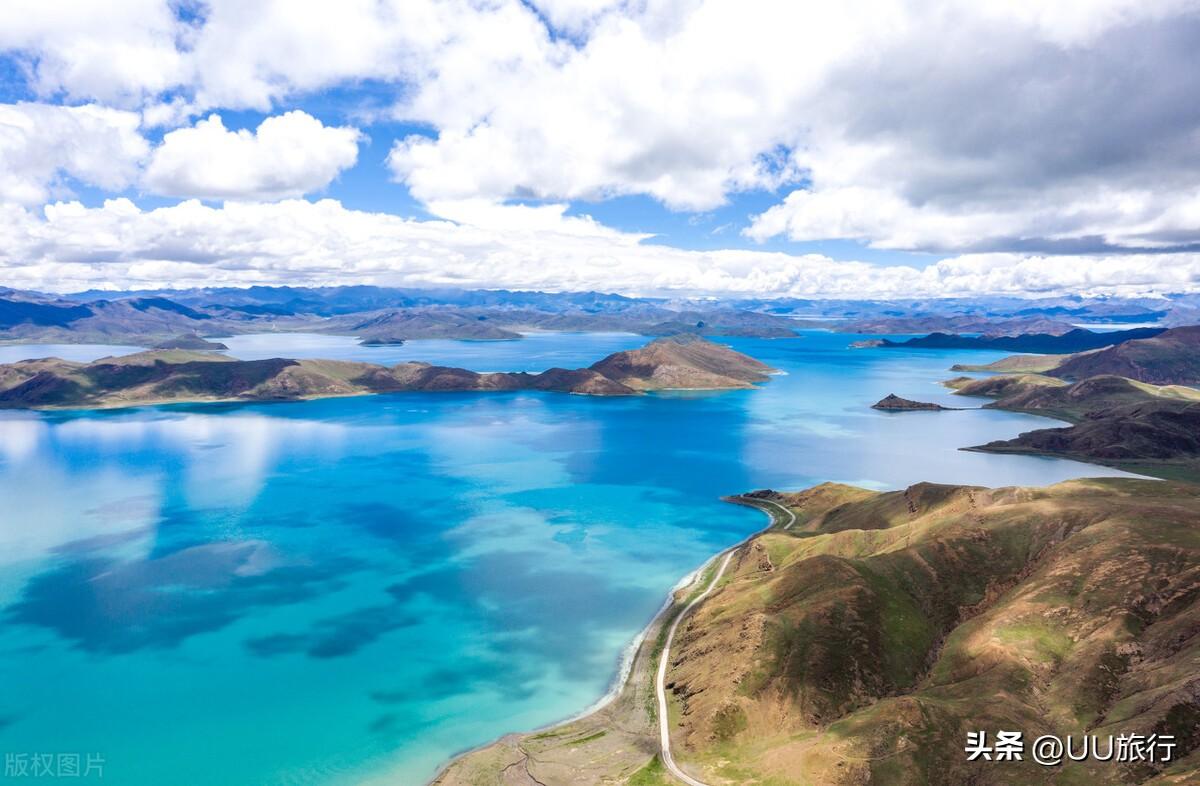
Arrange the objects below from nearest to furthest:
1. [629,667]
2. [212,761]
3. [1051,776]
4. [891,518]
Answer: [1051,776], [212,761], [629,667], [891,518]

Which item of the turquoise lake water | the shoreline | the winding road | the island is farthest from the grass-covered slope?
the turquoise lake water

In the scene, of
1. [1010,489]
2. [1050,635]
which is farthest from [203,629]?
[1010,489]

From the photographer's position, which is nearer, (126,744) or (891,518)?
(126,744)

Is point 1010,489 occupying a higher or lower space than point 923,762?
higher

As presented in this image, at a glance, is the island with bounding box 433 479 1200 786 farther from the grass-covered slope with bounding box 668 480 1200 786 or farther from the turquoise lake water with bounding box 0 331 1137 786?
the turquoise lake water with bounding box 0 331 1137 786

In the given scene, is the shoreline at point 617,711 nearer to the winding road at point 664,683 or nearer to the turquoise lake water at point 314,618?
the winding road at point 664,683

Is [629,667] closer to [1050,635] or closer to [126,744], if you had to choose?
[1050,635]

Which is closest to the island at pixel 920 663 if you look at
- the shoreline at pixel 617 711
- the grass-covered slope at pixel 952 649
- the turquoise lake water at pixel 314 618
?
the grass-covered slope at pixel 952 649

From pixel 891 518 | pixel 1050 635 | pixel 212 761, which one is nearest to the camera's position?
pixel 212 761
